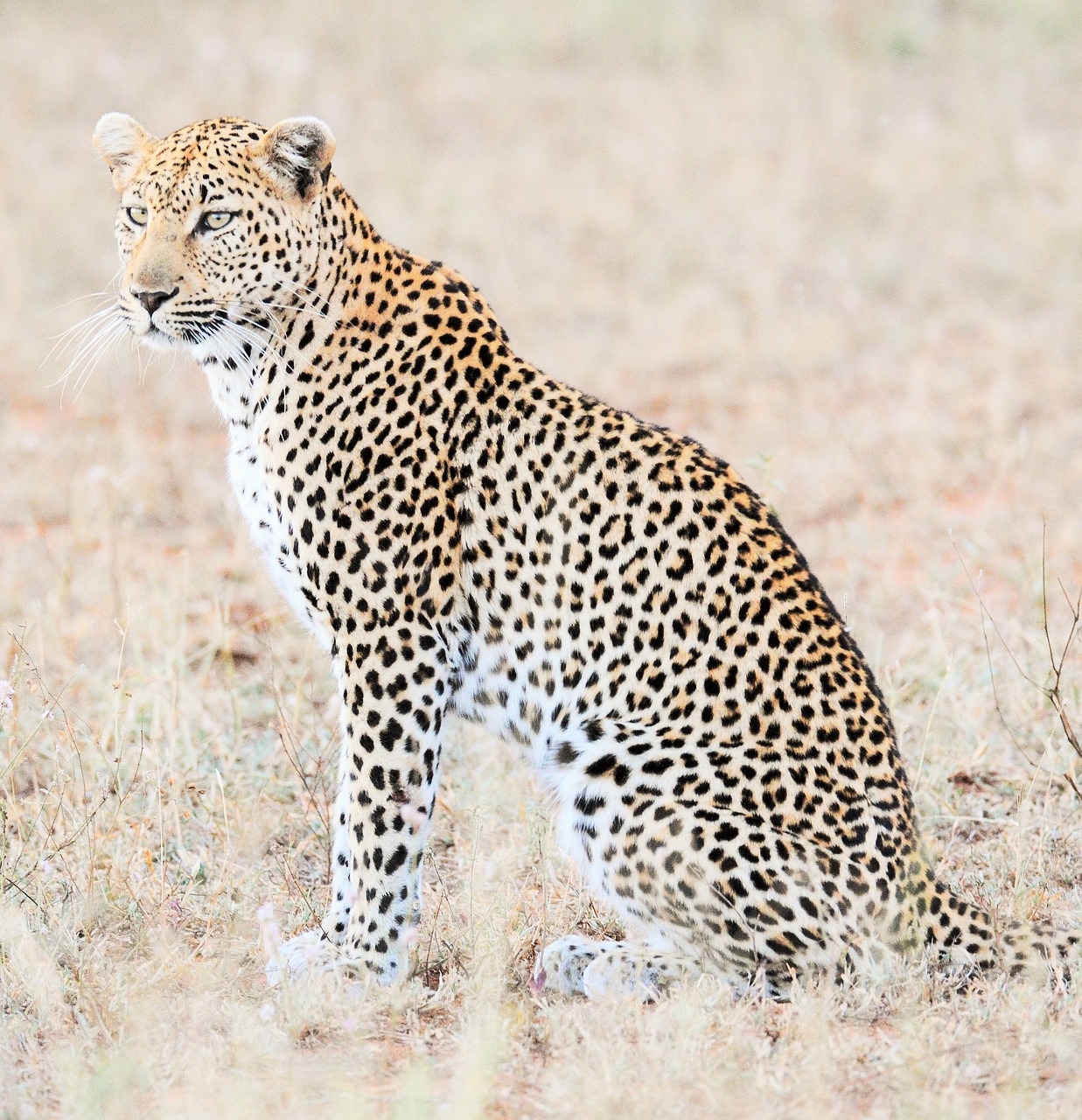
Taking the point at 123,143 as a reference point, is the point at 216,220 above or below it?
below

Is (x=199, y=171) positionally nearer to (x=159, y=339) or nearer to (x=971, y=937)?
(x=159, y=339)

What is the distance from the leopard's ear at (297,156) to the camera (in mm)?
5266

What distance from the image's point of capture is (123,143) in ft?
18.1

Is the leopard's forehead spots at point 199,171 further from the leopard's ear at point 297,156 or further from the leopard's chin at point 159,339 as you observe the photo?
the leopard's chin at point 159,339

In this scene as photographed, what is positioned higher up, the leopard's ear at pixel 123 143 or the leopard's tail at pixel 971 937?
the leopard's ear at pixel 123 143

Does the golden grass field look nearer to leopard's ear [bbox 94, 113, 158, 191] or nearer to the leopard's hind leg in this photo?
the leopard's hind leg

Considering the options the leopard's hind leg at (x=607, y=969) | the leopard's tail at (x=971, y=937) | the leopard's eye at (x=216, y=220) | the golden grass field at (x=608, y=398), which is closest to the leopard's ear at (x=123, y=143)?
the leopard's eye at (x=216, y=220)

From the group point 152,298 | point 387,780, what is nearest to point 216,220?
point 152,298

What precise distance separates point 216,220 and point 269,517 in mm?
900

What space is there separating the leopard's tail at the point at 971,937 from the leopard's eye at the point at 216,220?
2704 millimetres

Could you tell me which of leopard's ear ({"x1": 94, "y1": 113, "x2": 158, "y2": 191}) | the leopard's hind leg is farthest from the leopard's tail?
leopard's ear ({"x1": 94, "y1": 113, "x2": 158, "y2": 191})

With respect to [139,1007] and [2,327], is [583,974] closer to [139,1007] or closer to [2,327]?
[139,1007]

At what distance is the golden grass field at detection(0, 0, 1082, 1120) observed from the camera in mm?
4473

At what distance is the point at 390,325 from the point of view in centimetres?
540
